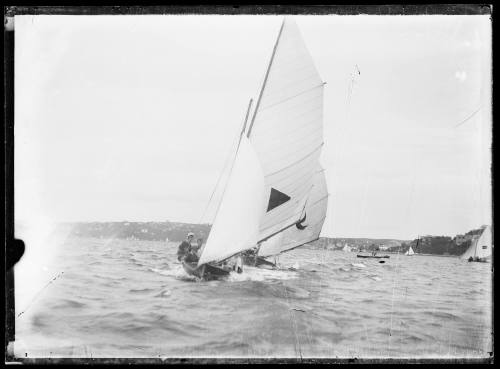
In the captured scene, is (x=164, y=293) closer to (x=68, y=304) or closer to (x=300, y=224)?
(x=68, y=304)

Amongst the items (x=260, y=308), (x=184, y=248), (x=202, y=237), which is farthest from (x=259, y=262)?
(x=184, y=248)

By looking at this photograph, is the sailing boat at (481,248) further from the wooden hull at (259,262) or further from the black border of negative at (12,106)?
the wooden hull at (259,262)

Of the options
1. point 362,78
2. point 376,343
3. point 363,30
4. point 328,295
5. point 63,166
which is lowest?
point 376,343

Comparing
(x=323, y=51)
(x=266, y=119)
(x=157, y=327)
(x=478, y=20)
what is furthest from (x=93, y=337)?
(x=478, y=20)

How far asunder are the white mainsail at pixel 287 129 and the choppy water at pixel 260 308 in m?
0.41

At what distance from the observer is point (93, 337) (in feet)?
11.7

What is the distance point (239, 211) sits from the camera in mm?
3789

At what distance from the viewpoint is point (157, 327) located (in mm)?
3586

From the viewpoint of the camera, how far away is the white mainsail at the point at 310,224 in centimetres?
372

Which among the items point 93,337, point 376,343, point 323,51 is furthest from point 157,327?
point 323,51

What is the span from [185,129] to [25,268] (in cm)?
156

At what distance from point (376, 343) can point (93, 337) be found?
2092 millimetres
